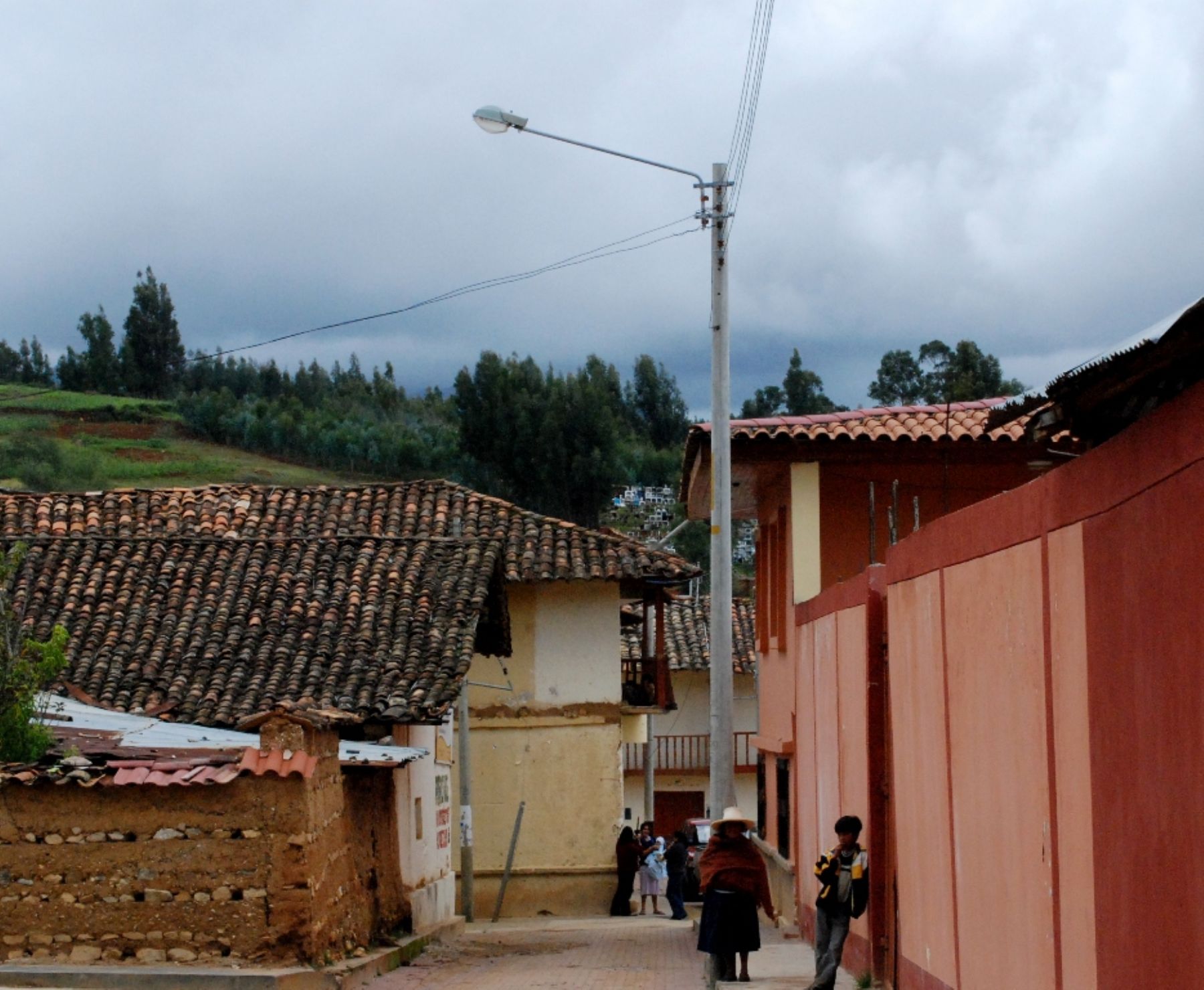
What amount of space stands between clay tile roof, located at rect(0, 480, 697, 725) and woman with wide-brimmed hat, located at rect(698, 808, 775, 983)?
599 centimetres

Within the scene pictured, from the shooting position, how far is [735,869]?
490 inches

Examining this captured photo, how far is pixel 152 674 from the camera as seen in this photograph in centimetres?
2078

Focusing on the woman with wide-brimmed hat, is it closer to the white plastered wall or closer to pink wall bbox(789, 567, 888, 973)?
pink wall bbox(789, 567, 888, 973)

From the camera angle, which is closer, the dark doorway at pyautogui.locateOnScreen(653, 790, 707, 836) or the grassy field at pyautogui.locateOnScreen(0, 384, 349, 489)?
the dark doorway at pyautogui.locateOnScreen(653, 790, 707, 836)

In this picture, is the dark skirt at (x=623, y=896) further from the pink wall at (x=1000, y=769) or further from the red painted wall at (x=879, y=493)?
the pink wall at (x=1000, y=769)

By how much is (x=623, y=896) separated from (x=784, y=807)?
9409 mm

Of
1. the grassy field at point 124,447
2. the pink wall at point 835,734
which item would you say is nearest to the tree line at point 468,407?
the grassy field at point 124,447

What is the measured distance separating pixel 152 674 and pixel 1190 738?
Answer: 17.7 m

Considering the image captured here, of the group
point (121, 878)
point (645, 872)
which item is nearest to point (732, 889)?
point (121, 878)

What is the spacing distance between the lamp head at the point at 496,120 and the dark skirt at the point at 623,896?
16.3 meters

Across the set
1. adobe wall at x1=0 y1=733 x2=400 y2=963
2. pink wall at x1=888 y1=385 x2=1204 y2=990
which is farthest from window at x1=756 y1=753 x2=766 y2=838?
pink wall at x1=888 y1=385 x2=1204 y2=990

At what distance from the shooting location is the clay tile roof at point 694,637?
1658 inches

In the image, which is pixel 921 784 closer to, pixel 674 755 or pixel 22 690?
pixel 22 690

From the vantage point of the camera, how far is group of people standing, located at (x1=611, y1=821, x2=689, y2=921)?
28.9 metres
